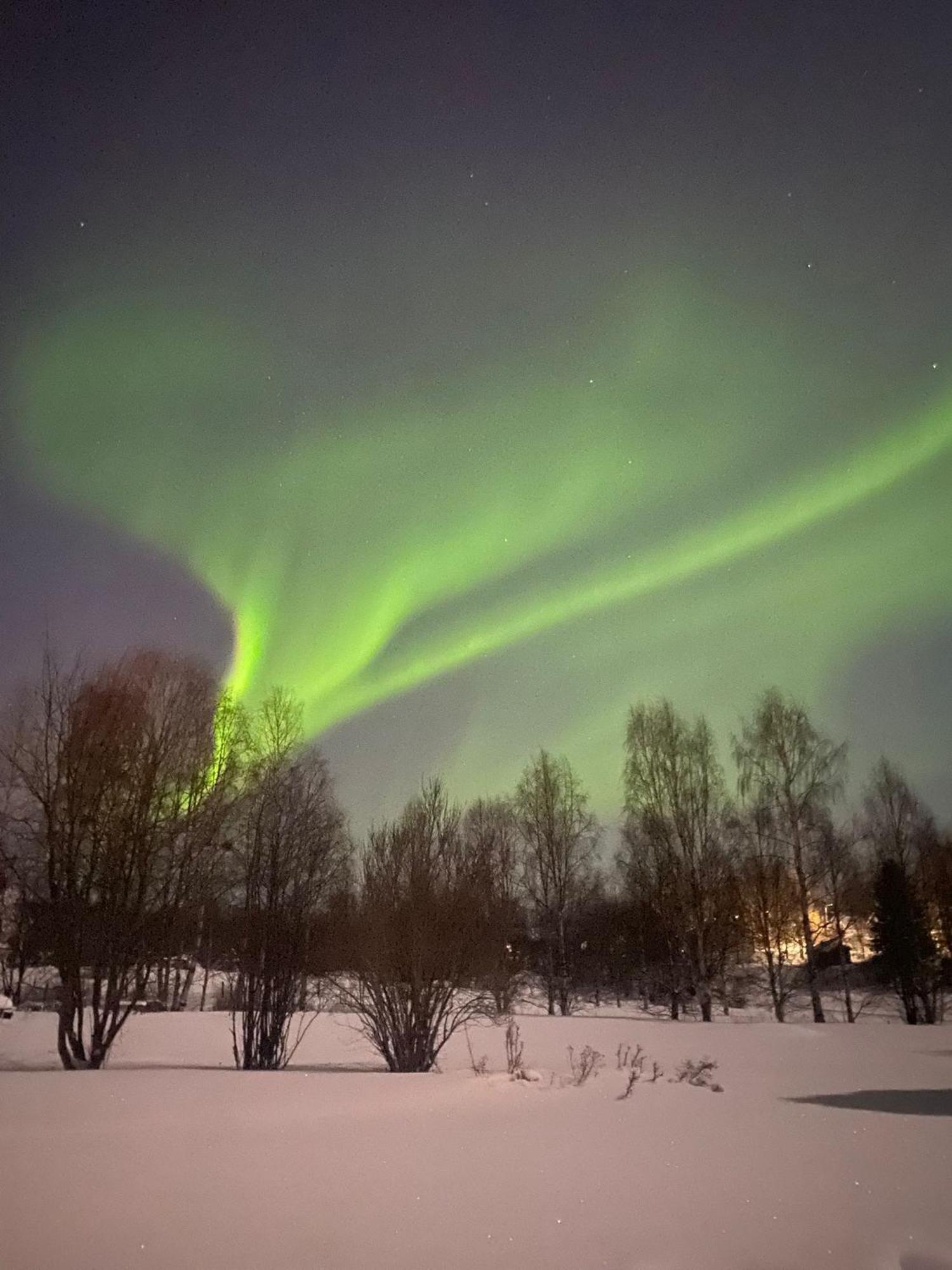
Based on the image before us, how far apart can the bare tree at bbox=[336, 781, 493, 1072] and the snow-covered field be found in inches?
103

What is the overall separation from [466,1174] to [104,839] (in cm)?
911

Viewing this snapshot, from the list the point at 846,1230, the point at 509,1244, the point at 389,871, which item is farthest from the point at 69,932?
the point at 846,1230

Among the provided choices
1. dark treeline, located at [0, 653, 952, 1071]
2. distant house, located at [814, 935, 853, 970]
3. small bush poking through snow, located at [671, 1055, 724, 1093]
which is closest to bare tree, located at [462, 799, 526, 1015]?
dark treeline, located at [0, 653, 952, 1071]

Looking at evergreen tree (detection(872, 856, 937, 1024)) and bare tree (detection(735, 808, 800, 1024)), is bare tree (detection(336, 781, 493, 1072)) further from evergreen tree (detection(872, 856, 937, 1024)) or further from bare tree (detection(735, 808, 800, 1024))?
bare tree (detection(735, 808, 800, 1024))

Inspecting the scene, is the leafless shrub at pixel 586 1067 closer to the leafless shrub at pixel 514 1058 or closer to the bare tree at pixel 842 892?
the leafless shrub at pixel 514 1058

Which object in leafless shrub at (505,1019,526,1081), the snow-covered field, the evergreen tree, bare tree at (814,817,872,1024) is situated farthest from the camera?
bare tree at (814,817,872,1024)

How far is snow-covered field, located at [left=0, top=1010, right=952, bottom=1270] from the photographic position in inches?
166

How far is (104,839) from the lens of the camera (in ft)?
41.2

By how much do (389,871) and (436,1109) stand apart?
5625 mm

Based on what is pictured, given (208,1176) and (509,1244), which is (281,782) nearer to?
(208,1176)

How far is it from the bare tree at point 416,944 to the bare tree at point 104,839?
308cm

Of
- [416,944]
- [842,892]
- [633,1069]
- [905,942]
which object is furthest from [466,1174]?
[842,892]

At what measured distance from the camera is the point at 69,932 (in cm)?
1216

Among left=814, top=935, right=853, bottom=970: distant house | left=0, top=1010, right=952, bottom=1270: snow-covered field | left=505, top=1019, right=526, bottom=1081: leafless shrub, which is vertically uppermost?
left=814, top=935, right=853, bottom=970: distant house
